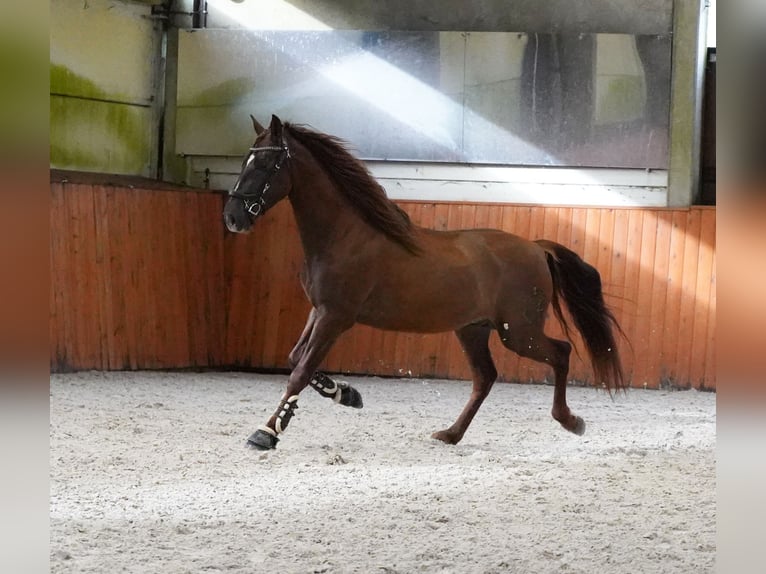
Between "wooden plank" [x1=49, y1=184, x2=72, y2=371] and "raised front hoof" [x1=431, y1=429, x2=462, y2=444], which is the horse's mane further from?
"wooden plank" [x1=49, y1=184, x2=72, y2=371]

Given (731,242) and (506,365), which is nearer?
(731,242)

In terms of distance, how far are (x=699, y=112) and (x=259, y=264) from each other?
4488mm

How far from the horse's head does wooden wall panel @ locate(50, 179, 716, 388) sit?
10.8 ft

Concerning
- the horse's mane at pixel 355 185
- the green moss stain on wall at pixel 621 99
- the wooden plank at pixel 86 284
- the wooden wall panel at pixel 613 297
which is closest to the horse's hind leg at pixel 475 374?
the horse's mane at pixel 355 185

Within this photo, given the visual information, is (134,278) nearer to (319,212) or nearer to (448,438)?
(319,212)

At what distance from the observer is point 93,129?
9695 millimetres

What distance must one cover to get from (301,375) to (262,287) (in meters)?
4.58

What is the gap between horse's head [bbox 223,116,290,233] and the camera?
560 centimetres

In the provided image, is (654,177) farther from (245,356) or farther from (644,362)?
(245,356)

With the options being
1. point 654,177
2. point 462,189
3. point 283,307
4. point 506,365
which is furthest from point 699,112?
point 283,307

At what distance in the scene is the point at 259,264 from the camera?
997cm

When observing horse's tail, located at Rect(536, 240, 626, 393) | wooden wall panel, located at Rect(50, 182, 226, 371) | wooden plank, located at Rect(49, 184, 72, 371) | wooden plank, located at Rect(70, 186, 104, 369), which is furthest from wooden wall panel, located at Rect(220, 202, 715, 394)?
horse's tail, located at Rect(536, 240, 626, 393)

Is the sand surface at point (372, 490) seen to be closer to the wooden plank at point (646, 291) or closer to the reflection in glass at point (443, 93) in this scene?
the wooden plank at point (646, 291)

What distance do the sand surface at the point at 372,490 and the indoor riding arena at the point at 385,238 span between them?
0.06 meters
